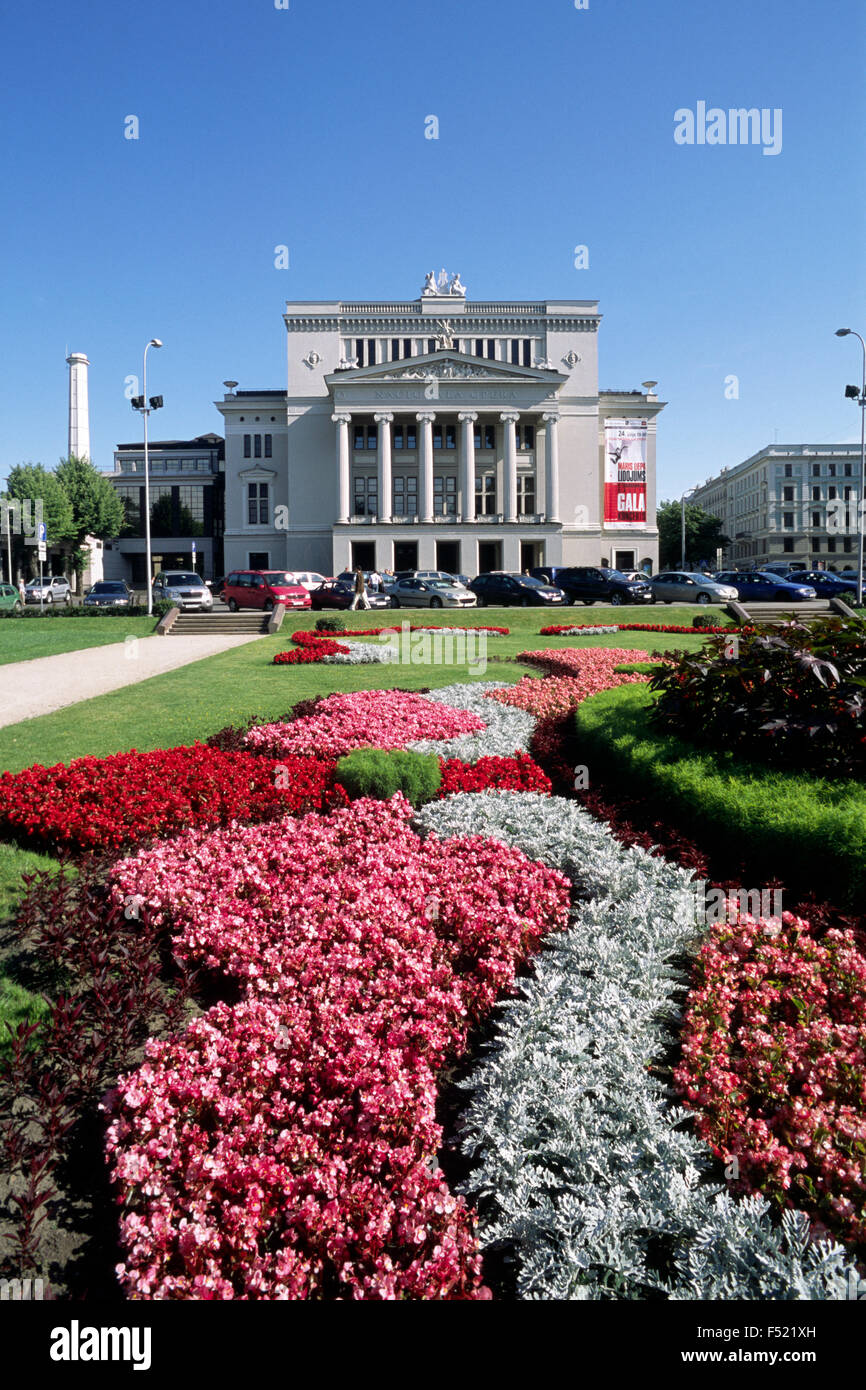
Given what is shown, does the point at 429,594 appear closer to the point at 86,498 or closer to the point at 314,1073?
the point at 314,1073

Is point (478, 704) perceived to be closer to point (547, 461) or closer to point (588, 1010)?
point (588, 1010)

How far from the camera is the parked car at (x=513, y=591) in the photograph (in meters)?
36.0

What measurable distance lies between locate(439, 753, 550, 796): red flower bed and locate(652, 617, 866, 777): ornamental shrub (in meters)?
1.30

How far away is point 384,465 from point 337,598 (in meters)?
29.6

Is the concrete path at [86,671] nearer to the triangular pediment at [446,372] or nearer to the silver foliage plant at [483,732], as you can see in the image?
the silver foliage plant at [483,732]

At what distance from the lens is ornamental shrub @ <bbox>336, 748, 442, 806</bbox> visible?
670 cm

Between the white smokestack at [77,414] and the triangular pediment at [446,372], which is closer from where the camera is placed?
the triangular pediment at [446,372]

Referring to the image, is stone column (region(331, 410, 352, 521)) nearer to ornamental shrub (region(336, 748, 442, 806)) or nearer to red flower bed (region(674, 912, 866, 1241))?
ornamental shrub (region(336, 748, 442, 806))

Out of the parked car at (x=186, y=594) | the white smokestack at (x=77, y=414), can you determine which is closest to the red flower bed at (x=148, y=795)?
the parked car at (x=186, y=594)

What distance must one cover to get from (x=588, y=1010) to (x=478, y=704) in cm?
784

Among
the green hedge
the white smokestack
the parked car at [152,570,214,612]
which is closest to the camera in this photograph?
the green hedge

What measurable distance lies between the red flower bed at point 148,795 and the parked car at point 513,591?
96.4ft

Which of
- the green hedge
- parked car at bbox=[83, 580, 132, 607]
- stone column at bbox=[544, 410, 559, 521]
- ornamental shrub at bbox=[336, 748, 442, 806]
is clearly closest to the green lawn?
parked car at bbox=[83, 580, 132, 607]

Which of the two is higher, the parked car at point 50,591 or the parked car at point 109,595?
the parked car at point 50,591
